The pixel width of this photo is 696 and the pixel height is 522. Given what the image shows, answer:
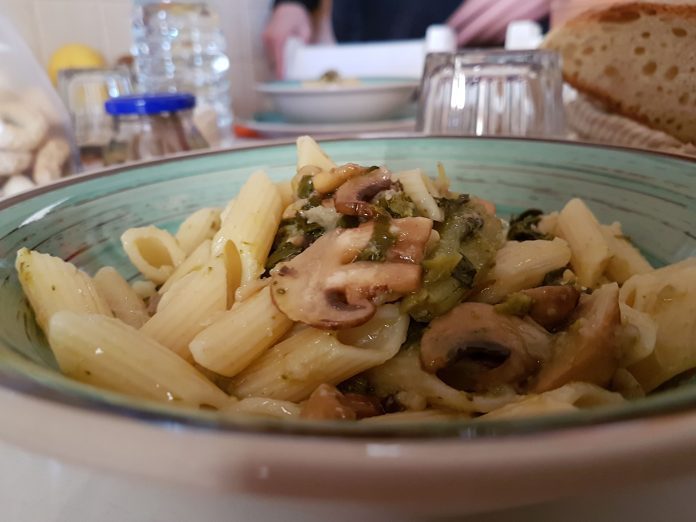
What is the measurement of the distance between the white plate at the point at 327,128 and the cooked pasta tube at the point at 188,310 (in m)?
1.16

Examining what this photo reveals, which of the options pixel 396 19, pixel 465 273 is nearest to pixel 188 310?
pixel 465 273

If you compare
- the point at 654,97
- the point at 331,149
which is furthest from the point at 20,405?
the point at 654,97

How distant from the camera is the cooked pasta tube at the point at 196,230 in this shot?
0.91m

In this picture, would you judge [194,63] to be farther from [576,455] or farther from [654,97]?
[576,455]

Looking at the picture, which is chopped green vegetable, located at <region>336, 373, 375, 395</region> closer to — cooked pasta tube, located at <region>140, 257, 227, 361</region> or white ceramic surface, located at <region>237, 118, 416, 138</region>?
cooked pasta tube, located at <region>140, 257, 227, 361</region>

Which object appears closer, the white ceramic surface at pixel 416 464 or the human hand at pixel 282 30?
the white ceramic surface at pixel 416 464

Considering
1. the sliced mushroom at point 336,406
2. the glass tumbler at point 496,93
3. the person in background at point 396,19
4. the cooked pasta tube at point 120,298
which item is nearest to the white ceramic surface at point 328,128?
the glass tumbler at point 496,93

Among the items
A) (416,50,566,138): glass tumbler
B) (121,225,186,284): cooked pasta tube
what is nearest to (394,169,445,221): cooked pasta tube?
(121,225,186,284): cooked pasta tube

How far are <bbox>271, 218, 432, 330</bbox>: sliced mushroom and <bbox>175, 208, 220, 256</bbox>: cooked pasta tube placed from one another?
26cm

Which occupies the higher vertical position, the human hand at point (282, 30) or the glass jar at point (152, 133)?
the human hand at point (282, 30)

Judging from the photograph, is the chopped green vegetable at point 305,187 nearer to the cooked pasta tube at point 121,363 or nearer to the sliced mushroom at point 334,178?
the sliced mushroom at point 334,178

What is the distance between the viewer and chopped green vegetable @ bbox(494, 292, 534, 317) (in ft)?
2.15

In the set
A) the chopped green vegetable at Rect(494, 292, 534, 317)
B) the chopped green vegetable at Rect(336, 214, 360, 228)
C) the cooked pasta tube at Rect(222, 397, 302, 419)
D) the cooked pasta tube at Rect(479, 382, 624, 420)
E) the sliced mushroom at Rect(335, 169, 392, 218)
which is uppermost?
the sliced mushroom at Rect(335, 169, 392, 218)

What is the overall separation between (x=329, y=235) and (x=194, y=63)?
2.06 m
